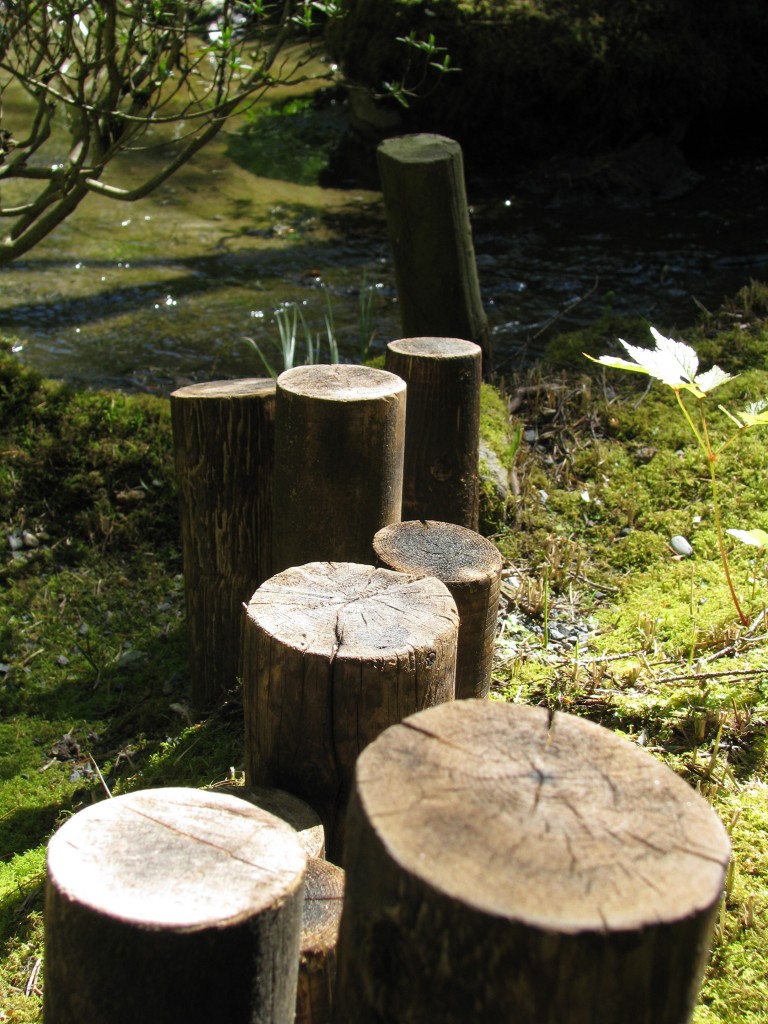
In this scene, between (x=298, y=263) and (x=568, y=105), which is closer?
(x=298, y=263)

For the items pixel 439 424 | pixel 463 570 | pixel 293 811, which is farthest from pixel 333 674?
pixel 439 424

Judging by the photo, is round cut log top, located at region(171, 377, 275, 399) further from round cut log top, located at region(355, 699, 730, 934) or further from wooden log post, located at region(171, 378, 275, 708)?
round cut log top, located at region(355, 699, 730, 934)

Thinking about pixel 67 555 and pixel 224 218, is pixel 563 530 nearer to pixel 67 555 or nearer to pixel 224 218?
pixel 67 555

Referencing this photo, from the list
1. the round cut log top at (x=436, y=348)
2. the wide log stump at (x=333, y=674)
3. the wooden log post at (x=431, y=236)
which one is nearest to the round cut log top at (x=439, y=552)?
the wide log stump at (x=333, y=674)

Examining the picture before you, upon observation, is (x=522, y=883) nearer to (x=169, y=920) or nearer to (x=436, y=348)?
(x=169, y=920)

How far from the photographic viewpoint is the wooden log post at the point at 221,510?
128 inches

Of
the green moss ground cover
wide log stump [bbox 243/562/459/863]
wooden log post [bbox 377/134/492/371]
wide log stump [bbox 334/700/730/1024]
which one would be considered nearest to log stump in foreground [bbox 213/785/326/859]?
wide log stump [bbox 243/562/459/863]

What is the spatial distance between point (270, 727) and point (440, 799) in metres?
0.89

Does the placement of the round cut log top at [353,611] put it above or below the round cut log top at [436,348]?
below

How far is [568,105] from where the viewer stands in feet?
31.7

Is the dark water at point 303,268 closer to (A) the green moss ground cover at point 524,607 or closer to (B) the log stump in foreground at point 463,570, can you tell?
(A) the green moss ground cover at point 524,607

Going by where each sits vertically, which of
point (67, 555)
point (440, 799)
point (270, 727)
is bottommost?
point (67, 555)

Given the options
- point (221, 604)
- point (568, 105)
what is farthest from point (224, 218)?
point (221, 604)

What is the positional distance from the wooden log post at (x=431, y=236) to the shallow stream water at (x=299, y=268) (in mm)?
1010
